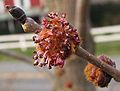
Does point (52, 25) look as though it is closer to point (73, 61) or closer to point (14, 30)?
point (73, 61)

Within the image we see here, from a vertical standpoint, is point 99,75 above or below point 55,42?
below

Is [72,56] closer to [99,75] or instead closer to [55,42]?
[99,75]

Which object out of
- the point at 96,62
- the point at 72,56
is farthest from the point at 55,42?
the point at 72,56

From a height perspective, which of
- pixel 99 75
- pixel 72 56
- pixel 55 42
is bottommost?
pixel 72 56

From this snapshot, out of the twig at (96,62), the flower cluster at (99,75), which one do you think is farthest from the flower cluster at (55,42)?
the flower cluster at (99,75)

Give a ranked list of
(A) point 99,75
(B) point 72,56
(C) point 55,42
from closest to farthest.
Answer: (C) point 55,42, (A) point 99,75, (B) point 72,56

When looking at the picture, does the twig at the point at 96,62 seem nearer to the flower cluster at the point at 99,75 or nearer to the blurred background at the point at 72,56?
the flower cluster at the point at 99,75

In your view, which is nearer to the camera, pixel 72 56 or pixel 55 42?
pixel 55 42

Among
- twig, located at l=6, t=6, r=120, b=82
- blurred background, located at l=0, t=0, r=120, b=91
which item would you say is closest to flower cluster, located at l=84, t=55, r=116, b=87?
twig, located at l=6, t=6, r=120, b=82
